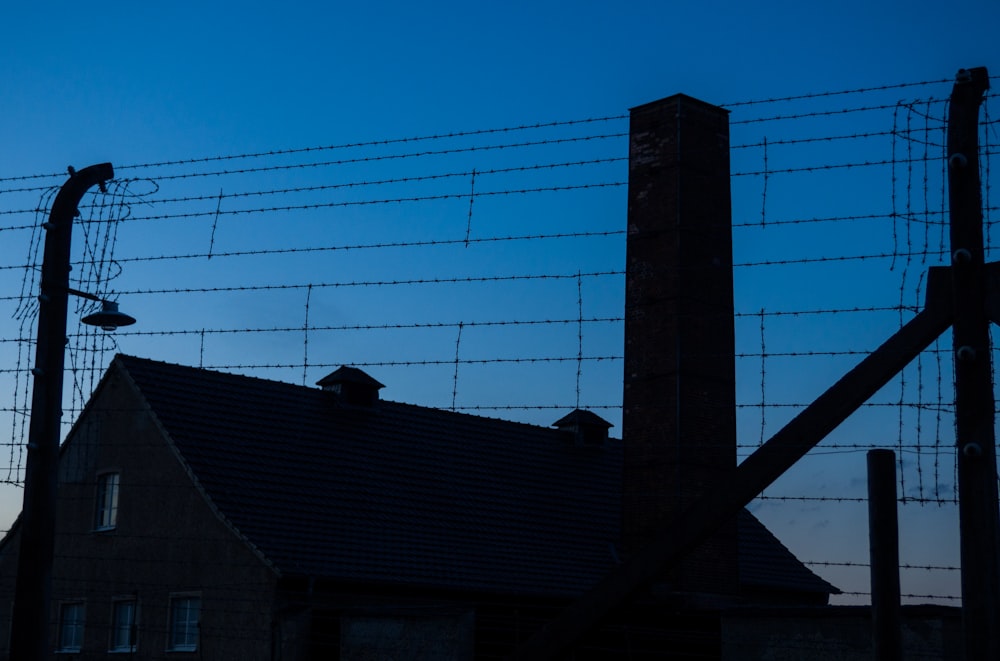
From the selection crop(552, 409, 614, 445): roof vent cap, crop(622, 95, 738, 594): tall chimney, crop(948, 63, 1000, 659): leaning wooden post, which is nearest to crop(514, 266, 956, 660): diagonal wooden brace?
crop(948, 63, 1000, 659): leaning wooden post

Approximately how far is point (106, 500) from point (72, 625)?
2706 mm

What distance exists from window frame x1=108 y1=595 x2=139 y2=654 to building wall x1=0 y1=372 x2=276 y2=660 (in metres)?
0.09

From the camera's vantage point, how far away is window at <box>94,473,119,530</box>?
1055 inches

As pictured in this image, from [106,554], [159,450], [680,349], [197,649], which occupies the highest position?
[680,349]

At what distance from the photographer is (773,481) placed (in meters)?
9.43

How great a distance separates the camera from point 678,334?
77.6 feet

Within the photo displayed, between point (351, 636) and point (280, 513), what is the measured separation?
16.0 feet

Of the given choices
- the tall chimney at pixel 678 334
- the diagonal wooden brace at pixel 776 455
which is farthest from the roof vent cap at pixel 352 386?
the diagonal wooden brace at pixel 776 455

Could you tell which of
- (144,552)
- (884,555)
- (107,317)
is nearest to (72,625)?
(144,552)

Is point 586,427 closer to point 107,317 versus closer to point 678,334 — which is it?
point 678,334

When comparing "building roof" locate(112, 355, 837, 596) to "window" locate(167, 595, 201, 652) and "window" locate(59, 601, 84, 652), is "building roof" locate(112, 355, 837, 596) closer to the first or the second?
"window" locate(167, 595, 201, 652)

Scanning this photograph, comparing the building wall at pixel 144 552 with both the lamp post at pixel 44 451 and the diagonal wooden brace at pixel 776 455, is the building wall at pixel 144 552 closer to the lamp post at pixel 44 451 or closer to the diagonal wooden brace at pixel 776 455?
the lamp post at pixel 44 451

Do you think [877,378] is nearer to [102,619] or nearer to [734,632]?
[734,632]

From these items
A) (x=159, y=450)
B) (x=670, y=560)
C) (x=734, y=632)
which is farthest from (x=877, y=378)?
(x=159, y=450)
